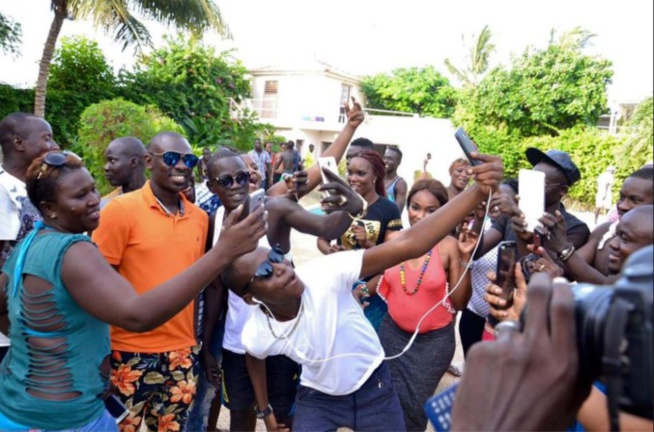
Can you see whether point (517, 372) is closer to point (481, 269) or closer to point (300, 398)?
point (300, 398)

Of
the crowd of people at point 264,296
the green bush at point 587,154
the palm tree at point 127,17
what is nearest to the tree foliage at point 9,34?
the palm tree at point 127,17

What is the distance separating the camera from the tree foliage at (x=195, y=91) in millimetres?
15516

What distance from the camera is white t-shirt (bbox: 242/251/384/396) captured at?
227 cm

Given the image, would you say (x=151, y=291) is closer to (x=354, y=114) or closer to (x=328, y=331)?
(x=328, y=331)

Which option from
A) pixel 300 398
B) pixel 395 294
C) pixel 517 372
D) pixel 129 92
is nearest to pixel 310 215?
pixel 395 294

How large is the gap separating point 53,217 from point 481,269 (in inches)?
105

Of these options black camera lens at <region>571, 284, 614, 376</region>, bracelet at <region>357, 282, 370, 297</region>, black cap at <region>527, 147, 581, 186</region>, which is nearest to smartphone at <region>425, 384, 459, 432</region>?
black camera lens at <region>571, 284, 614, 376</region>

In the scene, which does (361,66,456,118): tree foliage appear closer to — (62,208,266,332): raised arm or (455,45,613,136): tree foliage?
(455,45,613,136): tree foliage

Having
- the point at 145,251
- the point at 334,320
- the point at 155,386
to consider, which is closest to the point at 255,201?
the point at 334,320

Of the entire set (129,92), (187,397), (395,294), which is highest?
(129,92)

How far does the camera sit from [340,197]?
279 centimetres

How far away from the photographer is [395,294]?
337 centimetres

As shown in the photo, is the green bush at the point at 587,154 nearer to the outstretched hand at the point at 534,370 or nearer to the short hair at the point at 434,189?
the short hair at the point at 434,189

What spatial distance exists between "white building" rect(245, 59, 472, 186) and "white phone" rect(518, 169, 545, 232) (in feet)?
82.4
